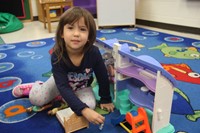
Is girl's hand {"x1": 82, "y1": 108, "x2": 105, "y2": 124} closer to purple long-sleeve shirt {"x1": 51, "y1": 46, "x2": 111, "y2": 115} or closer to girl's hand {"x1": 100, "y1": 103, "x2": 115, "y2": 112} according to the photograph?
purple long-sleeve shirt {"x1": 51, "y1": 46, "x2": 111, "y2": 115}

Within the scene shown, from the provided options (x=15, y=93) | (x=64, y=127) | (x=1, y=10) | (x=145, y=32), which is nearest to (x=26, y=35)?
(x=1, y=10)

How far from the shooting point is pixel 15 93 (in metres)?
1.08

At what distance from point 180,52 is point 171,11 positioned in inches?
37.2

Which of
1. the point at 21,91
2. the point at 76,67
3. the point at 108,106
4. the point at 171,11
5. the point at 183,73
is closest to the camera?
the point at 76,67

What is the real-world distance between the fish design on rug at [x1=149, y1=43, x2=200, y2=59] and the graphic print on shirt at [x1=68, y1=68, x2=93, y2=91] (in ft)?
2.97

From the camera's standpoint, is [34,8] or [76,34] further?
[34,8]

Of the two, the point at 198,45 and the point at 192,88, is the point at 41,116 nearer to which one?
the point at 192,88

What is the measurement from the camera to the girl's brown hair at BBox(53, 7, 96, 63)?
76cm

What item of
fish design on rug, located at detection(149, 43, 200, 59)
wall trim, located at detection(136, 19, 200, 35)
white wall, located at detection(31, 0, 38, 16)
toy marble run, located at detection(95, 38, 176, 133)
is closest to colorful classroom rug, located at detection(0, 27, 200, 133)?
fish design on rug, located at detection(149, 43, 200, 59)

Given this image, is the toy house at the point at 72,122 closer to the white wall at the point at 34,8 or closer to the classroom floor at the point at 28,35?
the classroom floor at the point at 28,35

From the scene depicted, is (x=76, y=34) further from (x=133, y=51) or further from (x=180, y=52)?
(x=180, y=52)

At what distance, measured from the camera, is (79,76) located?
0.89 m

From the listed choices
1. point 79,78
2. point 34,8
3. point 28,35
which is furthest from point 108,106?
point 34,8

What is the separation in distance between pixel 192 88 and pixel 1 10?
2.98 metres
